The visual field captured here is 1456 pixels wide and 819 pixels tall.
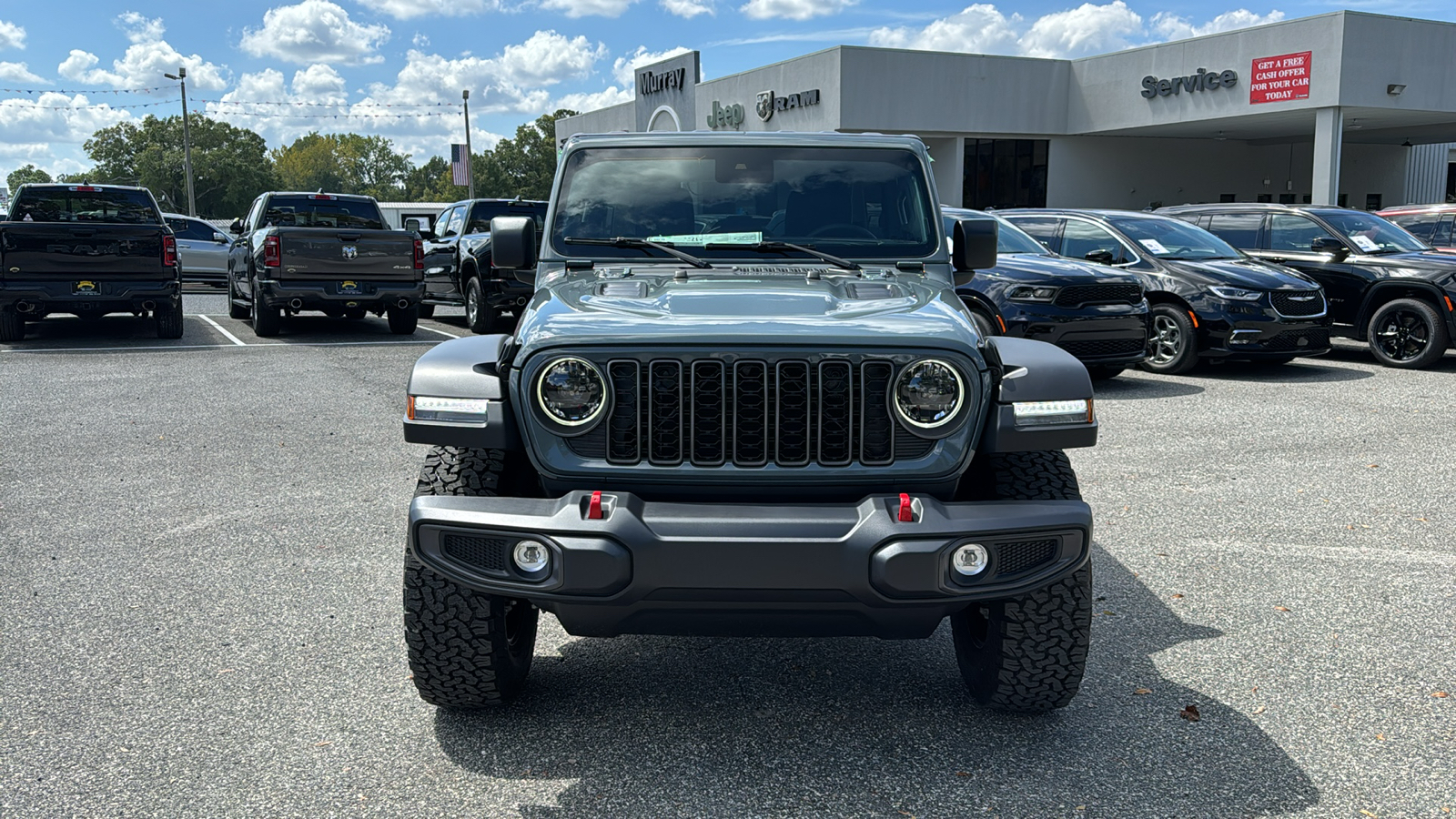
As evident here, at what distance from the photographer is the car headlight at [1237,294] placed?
1132 cm

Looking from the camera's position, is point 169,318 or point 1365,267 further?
point 169,318

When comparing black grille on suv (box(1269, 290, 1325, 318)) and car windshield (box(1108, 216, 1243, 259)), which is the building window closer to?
car windshield (box(1108, 216, 1243, 259))

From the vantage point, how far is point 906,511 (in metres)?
3.01

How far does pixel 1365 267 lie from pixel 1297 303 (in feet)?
5.59

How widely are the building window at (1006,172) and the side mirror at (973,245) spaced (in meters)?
33.6

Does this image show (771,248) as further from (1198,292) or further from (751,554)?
(1198,292)

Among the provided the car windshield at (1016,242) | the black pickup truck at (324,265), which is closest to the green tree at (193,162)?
the black pickup truck at (324,265)

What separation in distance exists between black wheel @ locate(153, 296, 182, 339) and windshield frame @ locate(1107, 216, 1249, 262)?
11.0 m

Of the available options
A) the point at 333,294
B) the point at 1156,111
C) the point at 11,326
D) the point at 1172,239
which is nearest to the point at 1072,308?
the point at 1172,239

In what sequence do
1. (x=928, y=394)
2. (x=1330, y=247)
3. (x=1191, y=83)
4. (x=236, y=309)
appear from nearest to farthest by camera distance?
(x=928, y=394) < (x=1330, y=247) < (x=236, y=309) < (x=1191, y=83)

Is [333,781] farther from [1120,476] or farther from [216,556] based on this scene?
[1120,476]

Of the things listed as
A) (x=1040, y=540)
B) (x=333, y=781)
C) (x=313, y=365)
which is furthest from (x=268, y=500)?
(x=313, y=365)

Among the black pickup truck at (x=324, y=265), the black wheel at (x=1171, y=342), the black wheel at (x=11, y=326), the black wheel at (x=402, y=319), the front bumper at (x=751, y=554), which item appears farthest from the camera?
the black wheel at (x=402, y=319)

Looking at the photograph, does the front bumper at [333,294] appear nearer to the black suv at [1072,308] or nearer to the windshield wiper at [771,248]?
the black suv at [1072,308]
